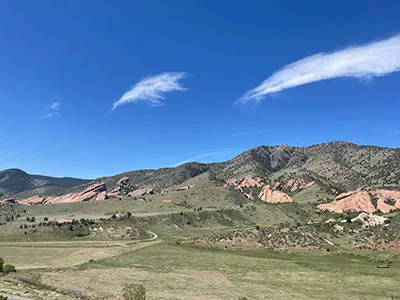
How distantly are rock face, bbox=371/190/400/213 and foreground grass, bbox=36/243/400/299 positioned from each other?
90.3 m

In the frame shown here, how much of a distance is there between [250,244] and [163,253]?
78.3 feet

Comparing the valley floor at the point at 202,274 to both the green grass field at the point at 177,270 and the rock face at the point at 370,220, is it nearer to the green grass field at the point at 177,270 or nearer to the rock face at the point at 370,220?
the green grass field at the point at 177,270

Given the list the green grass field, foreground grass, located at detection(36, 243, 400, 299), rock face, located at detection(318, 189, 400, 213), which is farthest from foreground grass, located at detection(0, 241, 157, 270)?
rock face, located at detection(318, 189, 400, 213)

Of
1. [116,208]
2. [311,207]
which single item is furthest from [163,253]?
[311,207]

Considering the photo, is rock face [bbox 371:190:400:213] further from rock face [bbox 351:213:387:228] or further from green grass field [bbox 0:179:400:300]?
green grass field [bbox 0:179:400:300]

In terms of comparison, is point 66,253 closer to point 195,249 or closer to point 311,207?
point 195,249

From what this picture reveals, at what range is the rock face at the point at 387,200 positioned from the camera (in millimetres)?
145625

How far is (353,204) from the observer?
154 metres

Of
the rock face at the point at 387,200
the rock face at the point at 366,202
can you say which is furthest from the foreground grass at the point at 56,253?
the rock face at the point at 387,200

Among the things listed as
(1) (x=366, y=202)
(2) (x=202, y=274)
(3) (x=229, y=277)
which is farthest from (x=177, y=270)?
(1) (x=366, y=202)

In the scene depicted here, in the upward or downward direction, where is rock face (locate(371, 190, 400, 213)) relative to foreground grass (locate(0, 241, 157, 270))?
upward

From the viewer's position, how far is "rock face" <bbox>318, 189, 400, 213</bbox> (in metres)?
148

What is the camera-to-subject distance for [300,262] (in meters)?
62.2

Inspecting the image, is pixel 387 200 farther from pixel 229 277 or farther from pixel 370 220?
pixel 229 277
